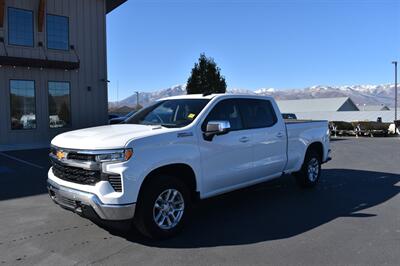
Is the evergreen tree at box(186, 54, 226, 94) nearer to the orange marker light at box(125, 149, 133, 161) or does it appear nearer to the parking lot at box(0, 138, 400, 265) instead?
the parking lot at box(0, 138, 400, 265)

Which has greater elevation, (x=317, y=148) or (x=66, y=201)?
(x=317, y=148)

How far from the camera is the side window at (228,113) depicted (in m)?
6.23

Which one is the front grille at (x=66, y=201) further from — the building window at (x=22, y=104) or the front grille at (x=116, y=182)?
the building window at (x=22, y=104)

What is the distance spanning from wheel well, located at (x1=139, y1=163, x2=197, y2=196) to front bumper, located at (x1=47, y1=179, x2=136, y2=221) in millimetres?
398

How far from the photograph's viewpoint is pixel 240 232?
5.69m

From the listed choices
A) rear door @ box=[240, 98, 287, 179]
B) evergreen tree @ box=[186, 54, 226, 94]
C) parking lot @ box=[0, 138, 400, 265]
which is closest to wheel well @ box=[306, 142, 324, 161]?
parking lot @ box=[0, 138, 400, 265]

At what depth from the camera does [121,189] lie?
15.9 ft

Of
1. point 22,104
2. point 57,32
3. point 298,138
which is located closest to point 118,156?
point 298,138

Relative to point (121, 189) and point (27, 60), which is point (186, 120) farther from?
point (27, 60)

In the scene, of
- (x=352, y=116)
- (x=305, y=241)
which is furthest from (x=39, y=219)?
(x=352, y=116)

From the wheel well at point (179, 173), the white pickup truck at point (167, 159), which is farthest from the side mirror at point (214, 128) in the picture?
the wheel well at point (179, 173)

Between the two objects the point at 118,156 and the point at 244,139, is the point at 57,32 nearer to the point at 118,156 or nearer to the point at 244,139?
the point at 244,139

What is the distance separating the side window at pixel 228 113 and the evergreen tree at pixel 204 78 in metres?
20.2

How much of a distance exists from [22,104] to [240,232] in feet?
49.4
